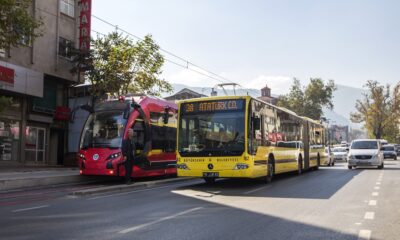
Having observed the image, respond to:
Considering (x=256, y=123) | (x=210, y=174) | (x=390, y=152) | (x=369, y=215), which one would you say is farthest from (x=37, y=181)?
(x=390, y=152)

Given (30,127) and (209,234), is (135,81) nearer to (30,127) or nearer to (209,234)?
(30,127)

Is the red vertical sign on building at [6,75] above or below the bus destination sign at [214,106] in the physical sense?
above

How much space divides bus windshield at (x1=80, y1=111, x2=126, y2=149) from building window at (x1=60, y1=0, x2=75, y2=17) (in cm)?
1644

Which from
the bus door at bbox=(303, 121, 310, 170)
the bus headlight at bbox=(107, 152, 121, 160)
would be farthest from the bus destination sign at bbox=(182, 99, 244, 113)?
the bus door at bbox=(303, 121, 310, 170)

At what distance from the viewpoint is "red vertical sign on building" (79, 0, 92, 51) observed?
31094 millimetres

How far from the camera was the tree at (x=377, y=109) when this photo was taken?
7631 cm

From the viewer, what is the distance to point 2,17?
1440cm

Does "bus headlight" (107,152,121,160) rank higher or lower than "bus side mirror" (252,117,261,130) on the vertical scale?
lower

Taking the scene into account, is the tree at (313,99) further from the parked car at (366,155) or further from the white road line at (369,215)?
the white road line at (369,215)

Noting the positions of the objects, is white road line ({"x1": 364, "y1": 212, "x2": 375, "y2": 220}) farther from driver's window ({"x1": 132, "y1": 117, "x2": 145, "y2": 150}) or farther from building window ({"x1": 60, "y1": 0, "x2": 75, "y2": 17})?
building window ({"x1": 60, "y1": 0, "x2": 75, "y2": 17})

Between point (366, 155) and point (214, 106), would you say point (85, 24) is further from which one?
point (366, 155)

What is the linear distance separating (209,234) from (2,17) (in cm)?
1093

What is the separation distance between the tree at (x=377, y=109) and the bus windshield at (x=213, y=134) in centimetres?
6741

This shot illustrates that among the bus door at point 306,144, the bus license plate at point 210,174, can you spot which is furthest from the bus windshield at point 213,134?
the bus door at point 306,144
